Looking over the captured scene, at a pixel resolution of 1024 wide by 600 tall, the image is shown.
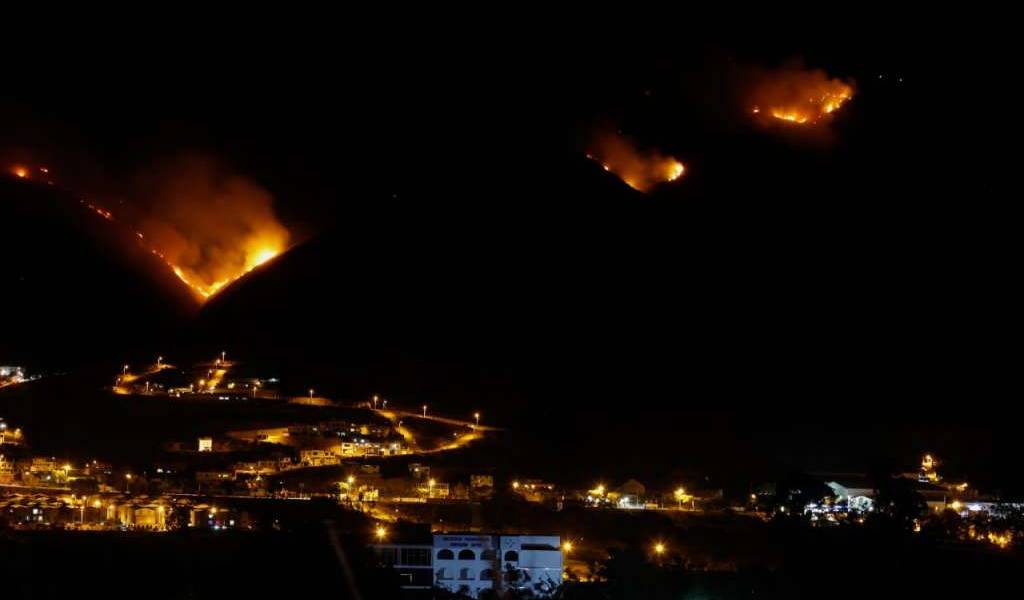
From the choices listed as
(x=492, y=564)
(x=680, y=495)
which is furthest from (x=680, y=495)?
(x=492, y=564)

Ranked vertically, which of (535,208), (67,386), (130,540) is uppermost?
(535,208)

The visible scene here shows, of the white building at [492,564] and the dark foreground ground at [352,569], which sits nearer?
the dark foreground ground at [352,569]

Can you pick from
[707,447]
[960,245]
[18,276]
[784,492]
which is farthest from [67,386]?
[960,245]

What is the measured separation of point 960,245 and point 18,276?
101 feet

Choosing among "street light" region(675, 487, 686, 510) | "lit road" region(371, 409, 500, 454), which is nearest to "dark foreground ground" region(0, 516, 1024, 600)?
"street light" region(675, 487, 686, 510)

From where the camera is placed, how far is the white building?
16766 mm

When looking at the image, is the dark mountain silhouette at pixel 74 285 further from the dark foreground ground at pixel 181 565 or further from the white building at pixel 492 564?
the white building at pixel 492 564

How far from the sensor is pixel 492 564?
1695cm

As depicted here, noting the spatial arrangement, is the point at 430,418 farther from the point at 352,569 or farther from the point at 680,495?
the point at 352,569

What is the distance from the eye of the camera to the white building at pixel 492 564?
660 inches

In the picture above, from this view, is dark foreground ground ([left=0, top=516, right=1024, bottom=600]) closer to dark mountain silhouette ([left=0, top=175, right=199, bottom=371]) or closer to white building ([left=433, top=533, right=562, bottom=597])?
white building ([left=433, top=533, right=562, bottom=597])

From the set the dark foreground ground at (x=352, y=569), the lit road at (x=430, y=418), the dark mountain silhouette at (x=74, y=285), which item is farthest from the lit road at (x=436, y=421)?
the dark mountain silhouette at (x=74, y=285)

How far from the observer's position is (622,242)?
3906 centimetres

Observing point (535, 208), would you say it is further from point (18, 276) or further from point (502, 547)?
point (502, 547)
